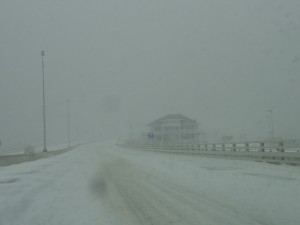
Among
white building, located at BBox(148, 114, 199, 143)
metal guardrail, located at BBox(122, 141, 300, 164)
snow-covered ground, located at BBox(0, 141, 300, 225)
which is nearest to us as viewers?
snow-covered ground, located at BBox(0, 141, 300, 225)

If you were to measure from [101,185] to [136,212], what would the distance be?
245 inches

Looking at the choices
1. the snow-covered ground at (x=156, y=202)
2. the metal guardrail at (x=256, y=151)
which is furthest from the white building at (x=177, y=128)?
the snow-covered ground at (x=156, y=202)

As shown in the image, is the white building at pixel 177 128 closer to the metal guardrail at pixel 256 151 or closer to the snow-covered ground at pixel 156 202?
the metal guardrail at pixel 256 151

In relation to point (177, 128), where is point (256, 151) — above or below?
below

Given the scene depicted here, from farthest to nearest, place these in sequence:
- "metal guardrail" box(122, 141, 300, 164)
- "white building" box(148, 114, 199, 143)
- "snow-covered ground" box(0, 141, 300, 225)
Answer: "white building" box(148, 114, 199, 143)
"metal guardrail" box(122, 141, 300, 164)
"snow-covered ground" box(0, 141, 300, 225)

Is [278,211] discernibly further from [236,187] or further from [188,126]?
[188,126]

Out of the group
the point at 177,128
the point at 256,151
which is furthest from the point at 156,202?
the point at 177,128

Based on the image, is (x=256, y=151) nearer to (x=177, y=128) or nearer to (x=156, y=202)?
(x=156, y=202)

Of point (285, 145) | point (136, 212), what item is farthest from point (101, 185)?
point (285, 145)

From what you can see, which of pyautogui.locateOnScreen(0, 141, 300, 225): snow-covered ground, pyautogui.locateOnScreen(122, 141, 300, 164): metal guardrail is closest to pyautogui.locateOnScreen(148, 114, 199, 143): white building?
pyautogui.locateOnScreen(122, 141, 300, 164): metal guardrail

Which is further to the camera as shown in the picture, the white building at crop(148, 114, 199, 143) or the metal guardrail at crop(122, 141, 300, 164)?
the white building at crop(148, 114, 199, 143)

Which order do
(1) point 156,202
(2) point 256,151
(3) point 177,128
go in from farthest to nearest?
(3) point 177,128 < (2) point 256,151 < (1) point 156,202

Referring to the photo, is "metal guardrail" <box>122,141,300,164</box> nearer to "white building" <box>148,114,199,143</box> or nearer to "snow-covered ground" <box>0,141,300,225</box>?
"snow-covered ground" <box>0,141,300,225</box>

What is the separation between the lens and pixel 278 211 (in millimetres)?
9695
